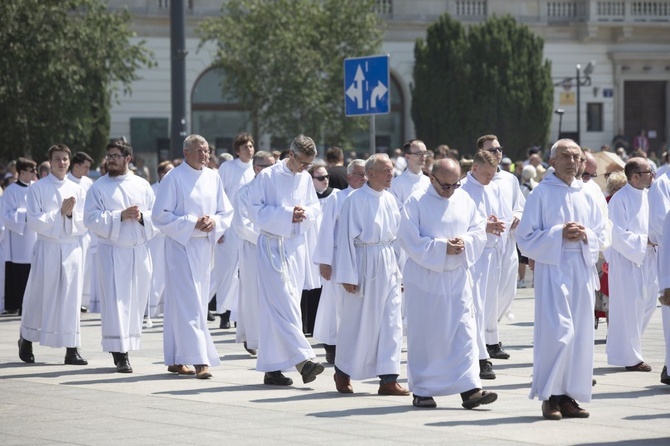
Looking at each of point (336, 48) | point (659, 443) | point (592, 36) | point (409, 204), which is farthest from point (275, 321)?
point (592, 36)

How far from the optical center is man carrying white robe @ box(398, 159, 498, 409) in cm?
1131

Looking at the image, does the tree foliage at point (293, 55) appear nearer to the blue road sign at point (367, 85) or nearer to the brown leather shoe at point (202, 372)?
the blue road sign at point (367, 85)

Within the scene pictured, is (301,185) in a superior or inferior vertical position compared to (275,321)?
superior

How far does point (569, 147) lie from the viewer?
11117 millimetres

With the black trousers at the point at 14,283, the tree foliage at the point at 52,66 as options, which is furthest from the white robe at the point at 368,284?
the tree foliage at the point at 52,66

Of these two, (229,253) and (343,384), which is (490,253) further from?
(229,253)

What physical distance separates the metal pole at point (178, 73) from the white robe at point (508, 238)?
8.91 meters

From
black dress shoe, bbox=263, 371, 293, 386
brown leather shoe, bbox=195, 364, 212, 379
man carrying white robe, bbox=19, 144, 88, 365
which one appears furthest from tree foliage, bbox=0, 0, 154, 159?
black dress shoe, bbox=263, 371, 293, 386

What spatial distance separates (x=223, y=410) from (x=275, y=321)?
1.81 m

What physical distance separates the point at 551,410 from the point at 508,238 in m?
4.02

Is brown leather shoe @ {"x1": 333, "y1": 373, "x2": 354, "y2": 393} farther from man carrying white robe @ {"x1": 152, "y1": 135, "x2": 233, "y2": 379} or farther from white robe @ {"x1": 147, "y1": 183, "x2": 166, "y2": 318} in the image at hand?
white robe @ {"x1": 147, "y1": 183, "x2": 166, "y2": 318}

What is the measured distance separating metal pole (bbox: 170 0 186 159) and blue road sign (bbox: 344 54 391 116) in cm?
494

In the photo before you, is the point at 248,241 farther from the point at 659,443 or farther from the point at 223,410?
the point at 659,443

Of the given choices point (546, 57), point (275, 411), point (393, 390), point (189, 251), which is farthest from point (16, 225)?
point (546, 57)
